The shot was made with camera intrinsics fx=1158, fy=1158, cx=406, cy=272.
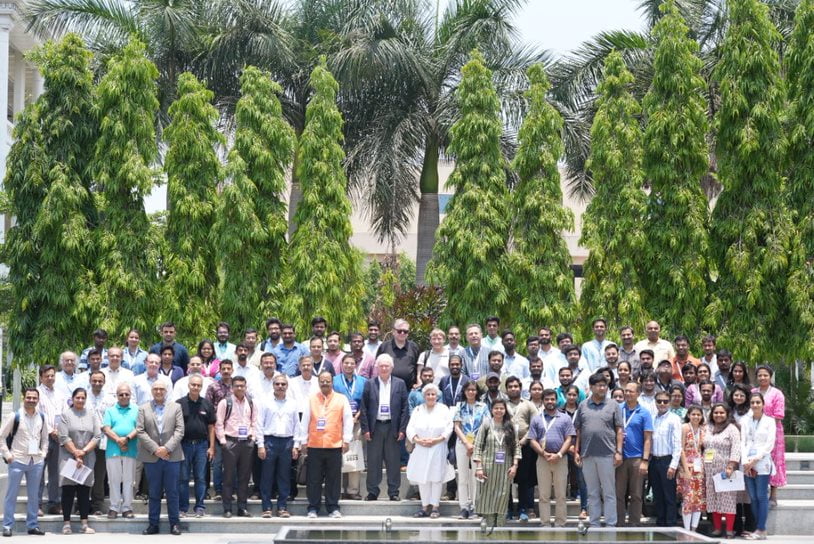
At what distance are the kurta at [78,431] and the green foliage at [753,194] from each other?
33.9 ft

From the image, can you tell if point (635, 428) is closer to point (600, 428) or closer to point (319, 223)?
point (600, 428)

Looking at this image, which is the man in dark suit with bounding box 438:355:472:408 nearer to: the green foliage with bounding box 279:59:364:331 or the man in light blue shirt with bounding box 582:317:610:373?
the man in light blue shirt with bounding box 582:317:610:373

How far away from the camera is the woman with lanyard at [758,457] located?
13.9m

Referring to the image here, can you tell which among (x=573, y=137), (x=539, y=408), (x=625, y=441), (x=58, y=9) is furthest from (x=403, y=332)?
(x=58, y=9)

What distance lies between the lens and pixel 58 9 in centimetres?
2444

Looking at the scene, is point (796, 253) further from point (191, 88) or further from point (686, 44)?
point (191, 88)

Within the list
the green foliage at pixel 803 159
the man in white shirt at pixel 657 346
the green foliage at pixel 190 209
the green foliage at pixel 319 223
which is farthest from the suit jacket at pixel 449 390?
the green foliage at pixel 803 159

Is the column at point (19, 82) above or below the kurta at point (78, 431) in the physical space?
above

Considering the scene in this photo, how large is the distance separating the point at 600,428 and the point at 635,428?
1.60 feet

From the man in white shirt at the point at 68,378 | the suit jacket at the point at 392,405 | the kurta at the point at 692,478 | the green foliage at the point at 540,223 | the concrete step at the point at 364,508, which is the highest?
the green foliage at the point at 540,223

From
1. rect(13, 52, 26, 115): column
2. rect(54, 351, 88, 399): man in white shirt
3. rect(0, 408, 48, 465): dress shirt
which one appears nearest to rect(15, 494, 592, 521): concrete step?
rect(0, 408, 48, 465): dress shirt

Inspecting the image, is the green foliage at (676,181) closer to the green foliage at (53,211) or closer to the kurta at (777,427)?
the kurta at (777,427)

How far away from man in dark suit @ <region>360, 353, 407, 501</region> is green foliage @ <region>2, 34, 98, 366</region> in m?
6.96

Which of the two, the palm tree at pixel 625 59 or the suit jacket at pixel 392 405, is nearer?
the suit jacket at pixel 392 405
